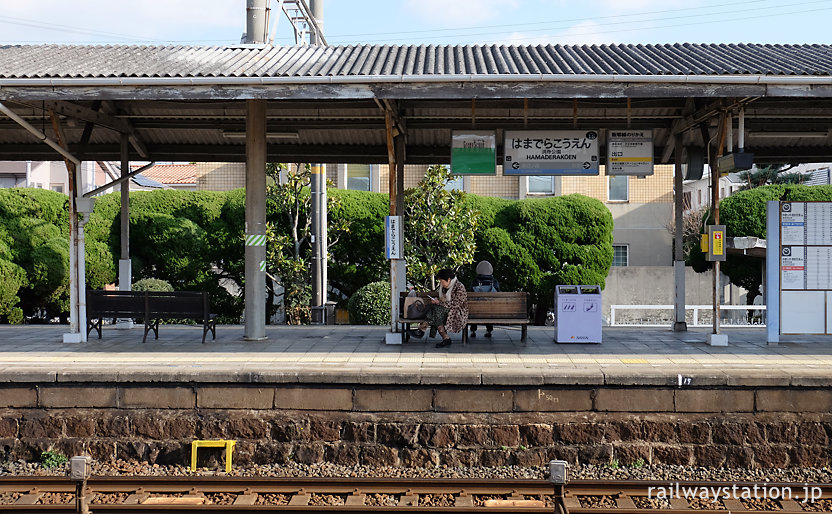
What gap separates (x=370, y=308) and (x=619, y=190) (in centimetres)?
1492

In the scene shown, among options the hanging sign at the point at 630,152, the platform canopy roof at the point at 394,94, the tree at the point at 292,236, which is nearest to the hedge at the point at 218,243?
the tree at the point at 292,236

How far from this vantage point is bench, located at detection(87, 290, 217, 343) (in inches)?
482

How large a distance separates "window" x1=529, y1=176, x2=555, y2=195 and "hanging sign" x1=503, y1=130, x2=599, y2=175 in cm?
1411

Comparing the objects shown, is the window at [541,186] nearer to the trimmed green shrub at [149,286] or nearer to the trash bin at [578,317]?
the trimmed green shrub at [149,286]

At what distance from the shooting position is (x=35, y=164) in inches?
1350

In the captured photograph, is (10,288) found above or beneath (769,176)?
beneath

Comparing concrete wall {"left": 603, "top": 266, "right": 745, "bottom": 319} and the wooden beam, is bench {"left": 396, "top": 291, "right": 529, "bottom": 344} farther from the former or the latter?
concrete wall {"left": 603, "top": 266, "right": 745, "bottom": 319}

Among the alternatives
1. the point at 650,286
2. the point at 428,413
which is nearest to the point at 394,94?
the point at 428,413

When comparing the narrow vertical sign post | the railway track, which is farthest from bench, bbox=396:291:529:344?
the railway track

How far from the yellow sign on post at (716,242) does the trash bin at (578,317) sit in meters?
1.76

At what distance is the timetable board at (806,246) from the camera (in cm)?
1191

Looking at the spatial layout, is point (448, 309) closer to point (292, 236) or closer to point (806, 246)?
point (806, 246)

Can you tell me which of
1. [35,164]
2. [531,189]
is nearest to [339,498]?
[531,189]

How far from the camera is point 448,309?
12.0 meters
